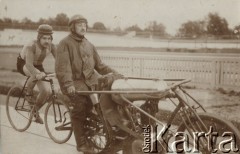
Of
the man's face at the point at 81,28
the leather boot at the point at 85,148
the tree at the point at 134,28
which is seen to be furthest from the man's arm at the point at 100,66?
the leather boot at the point at 85,148

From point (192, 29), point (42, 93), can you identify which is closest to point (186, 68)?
point (192, 29)

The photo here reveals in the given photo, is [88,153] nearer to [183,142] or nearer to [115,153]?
[115,153]

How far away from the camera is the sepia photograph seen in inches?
78.0

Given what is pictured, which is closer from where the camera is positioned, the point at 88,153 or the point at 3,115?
the point at 88,153

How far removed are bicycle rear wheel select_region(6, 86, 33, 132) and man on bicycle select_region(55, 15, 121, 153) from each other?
1.64ft

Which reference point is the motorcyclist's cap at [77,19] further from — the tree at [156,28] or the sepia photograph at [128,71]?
the tree at [156,28]

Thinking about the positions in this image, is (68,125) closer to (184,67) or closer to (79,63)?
(79,63)

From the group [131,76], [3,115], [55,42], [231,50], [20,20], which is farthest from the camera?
[3,115]

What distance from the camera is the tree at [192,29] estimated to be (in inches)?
79.8

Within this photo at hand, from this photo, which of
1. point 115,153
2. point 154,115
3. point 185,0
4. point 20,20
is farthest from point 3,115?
point 185,0

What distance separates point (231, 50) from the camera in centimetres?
198

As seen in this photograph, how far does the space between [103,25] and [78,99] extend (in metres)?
0.39

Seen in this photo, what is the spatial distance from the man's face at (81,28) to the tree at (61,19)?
7cm

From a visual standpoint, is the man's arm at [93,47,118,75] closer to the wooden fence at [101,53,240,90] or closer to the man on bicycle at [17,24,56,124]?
the wooden fence at [101,53,240,90]
